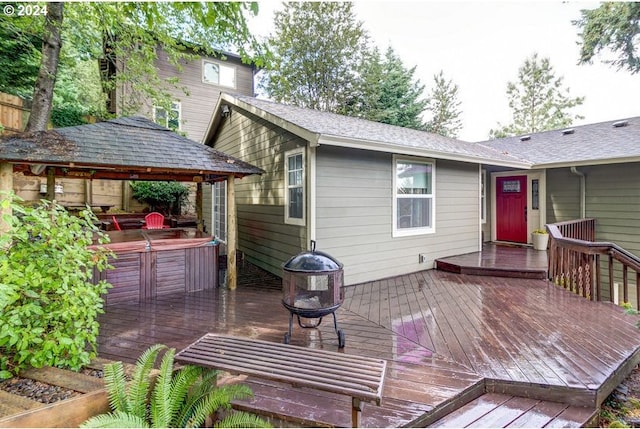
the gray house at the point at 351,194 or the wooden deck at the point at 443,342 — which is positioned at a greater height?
the gray house at the point at 351,194

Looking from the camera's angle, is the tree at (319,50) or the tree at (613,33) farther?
the tree at (319,50)

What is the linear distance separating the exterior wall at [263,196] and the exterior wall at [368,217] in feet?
1.41

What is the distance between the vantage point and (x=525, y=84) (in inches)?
990

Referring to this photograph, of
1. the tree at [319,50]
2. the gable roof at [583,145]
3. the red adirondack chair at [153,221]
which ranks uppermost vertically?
the tree at [319,50]

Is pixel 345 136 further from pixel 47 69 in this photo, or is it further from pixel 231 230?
pixel 47 69

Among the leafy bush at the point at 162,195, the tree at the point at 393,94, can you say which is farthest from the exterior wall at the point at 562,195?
the leafy bush at the point at 162,195

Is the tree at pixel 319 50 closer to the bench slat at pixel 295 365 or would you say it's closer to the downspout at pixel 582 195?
the downspout at pixel 582 195

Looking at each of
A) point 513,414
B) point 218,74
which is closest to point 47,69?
point 513,414

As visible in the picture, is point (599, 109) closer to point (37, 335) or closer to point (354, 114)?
point (354, 114)

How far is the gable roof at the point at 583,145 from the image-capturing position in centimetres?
698

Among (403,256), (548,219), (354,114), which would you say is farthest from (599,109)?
A: (403,256)

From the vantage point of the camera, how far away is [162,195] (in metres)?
11.3

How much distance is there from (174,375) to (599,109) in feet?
109

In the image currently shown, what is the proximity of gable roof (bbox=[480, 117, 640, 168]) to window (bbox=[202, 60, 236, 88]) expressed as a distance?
11386 mm
